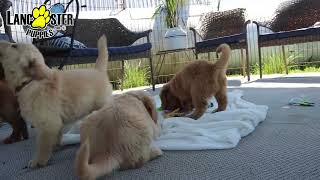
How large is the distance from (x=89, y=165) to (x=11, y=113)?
3.95 ft

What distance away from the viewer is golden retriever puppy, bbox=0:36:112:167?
1.80 metres

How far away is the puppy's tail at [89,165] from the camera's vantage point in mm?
1340

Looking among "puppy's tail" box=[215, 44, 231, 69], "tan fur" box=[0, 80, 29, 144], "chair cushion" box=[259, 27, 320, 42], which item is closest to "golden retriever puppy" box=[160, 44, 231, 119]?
"puppy's tail" box=[215, 44, 231, 69]

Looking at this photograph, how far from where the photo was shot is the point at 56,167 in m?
1.77

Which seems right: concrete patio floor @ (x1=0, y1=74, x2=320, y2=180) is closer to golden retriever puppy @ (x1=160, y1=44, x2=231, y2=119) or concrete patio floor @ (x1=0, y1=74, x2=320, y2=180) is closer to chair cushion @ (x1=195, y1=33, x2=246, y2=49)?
golden retriever puppy @ (x1=160, y1=44, x2=231, y2=119)

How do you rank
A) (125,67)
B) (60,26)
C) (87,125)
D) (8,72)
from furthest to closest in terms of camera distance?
(125,67) → (60,26) → (8,72) → (87,125)

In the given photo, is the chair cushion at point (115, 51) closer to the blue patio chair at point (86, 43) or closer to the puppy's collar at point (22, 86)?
the blue patio chair at point (86, 43)

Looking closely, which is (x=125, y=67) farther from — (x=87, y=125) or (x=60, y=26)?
(x=87, y=125)

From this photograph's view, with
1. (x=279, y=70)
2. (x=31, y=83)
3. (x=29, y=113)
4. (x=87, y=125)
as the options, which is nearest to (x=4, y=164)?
(x=29, y=113)

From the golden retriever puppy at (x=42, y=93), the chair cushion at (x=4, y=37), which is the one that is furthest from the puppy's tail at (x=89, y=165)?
the chair cushion at (x=4, y=37)

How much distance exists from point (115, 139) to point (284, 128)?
1.16m

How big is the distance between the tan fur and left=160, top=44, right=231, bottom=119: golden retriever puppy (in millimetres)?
1181

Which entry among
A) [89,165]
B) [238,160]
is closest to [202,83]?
[238,160]

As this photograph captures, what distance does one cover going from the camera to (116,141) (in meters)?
1.51
